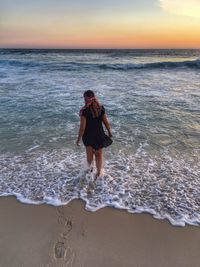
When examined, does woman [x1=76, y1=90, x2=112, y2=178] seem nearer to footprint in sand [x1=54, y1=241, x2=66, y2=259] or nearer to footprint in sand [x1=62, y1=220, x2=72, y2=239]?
footprint in sand [x1=62, y1=220, x2=72, y2=239]

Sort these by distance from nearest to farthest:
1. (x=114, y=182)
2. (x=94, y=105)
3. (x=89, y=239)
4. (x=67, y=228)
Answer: (x=89, y=239) → (x=67, y=228) → (x=94, y=105) → (x=114, y=182)

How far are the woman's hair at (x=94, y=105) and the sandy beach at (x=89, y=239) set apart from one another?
56.5 inches

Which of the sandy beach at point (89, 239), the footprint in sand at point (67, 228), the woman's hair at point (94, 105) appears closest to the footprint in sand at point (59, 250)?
the sandy beach at point (89, 239)

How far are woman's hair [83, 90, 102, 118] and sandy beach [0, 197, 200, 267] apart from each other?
1.43m

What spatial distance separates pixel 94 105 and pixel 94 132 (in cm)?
49

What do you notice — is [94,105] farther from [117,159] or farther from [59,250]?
[59,250]

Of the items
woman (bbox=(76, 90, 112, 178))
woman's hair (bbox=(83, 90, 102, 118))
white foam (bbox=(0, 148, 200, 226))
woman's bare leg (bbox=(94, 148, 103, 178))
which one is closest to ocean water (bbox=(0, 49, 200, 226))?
white foam (bbox=(0, 148, 200, 226))

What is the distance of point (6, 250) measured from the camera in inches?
127

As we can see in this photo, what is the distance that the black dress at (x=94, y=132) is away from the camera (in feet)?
14.2

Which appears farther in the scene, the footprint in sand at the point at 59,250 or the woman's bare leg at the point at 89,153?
the woman's bare leg at the point at 89,153

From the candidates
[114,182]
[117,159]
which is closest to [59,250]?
[114,182]

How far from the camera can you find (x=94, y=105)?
13.8 ft

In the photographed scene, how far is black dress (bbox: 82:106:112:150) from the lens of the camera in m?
4.32

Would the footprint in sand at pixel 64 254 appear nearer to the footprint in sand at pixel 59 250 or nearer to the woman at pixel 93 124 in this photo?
the footprint in sand at pixel 59 250
